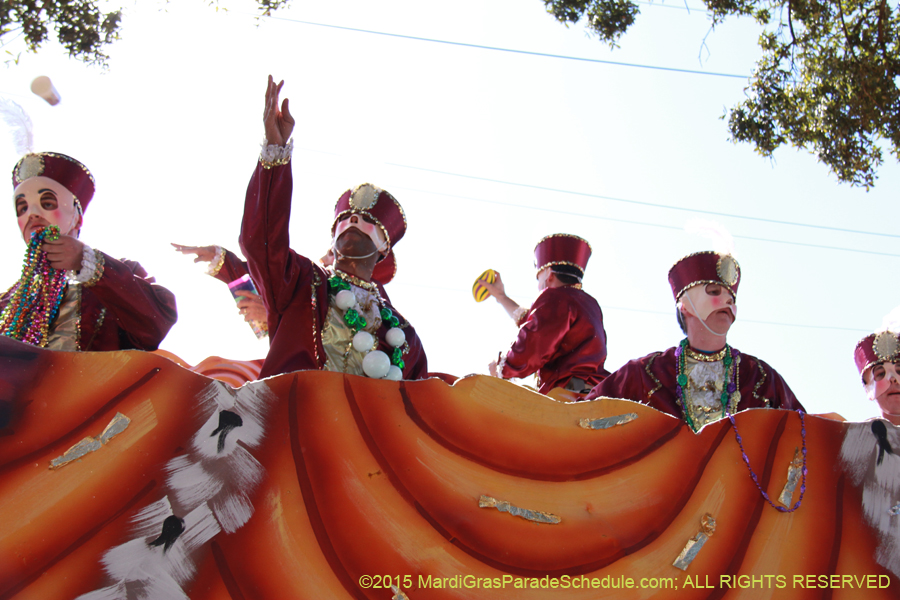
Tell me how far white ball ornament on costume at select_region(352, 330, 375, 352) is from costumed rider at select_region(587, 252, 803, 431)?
105 cm

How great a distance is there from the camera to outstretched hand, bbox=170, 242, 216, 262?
3754 mm

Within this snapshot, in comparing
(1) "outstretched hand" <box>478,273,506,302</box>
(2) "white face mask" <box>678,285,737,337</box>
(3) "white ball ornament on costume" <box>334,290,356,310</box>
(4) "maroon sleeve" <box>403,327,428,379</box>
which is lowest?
(4) "maroon sleeve" <box>403,327,428,379</box>

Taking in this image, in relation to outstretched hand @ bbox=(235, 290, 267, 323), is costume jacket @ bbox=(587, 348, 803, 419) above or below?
below

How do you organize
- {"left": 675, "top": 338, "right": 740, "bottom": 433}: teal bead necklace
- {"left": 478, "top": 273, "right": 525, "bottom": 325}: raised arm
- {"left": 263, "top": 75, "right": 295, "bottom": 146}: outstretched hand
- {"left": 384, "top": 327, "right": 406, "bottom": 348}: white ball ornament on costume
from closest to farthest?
1. {"left": 263, "top": 75, "right": 295, "bottom": 146}: outstretched hand
2. {"left": 384, "top": 327, "right": 406, "bottom": 348}: white ball ornament on costume
3. {"left": 675, "top": 338, "right": 740, "bottom": 433}: teal bead necklace
4. {"left": 478, "top": 273, "right": 525, "bottom": 325}: raised arm

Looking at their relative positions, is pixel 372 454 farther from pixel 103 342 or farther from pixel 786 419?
pixel 103 342

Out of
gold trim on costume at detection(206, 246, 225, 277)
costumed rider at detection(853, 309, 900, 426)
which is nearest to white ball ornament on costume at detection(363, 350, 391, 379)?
gold trim on costume at detection(206, 246, 225, 277)

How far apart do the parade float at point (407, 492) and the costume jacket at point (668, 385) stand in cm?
120

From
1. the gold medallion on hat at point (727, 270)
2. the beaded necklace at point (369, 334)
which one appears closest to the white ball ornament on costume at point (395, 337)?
the beaded necklace at point (369, 334)

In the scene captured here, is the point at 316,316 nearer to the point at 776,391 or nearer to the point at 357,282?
the point at 357,282

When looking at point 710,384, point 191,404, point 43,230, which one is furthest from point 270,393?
point 710,384

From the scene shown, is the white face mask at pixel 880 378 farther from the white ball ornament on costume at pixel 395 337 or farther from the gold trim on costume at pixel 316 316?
the gold trim on costume at pixel 316 316

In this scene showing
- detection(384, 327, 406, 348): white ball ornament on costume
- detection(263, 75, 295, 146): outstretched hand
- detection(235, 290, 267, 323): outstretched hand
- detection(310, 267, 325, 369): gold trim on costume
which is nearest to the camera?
detection(263, 75, 295, 146): outstretched hand

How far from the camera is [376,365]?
133 inches

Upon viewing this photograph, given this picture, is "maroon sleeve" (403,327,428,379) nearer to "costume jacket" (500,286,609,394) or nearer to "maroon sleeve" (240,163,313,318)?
"maroon sleeve" (240,163,313,318)
